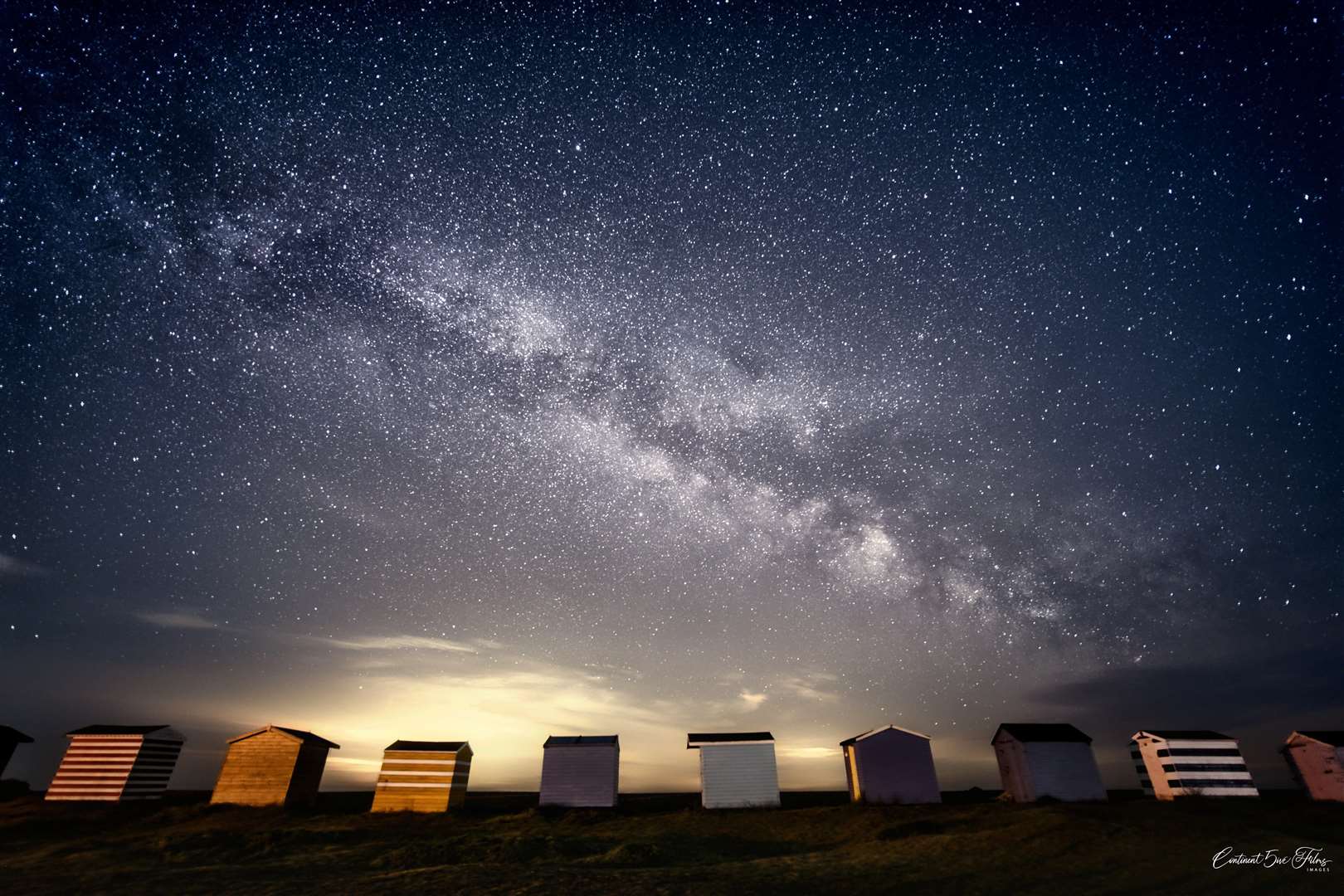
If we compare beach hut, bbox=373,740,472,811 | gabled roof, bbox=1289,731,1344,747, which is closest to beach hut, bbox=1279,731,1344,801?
gabled roof, bbox=1289,731,1344,747

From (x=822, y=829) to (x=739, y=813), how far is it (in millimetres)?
7074

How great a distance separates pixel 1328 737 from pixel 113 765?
7636 cm

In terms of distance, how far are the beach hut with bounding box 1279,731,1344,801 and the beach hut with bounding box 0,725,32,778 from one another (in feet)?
283

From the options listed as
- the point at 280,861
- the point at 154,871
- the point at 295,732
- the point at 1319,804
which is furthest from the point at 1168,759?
the point at 295,732

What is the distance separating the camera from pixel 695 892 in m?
18.1

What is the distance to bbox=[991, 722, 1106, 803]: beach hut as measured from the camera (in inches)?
1458

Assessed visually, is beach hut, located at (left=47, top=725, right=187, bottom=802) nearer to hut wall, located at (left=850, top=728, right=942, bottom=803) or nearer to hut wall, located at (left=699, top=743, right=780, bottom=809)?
hut wall, located at (left=699, top=743, right=780, bottom=809)

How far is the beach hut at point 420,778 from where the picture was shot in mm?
37562

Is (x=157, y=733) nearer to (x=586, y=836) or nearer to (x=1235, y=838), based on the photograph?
(x=586, y=836)

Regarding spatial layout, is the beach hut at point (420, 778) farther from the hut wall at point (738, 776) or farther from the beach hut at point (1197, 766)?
the beach hut at point (1197, 766)

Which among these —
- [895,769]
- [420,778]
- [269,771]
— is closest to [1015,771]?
[895,769]
